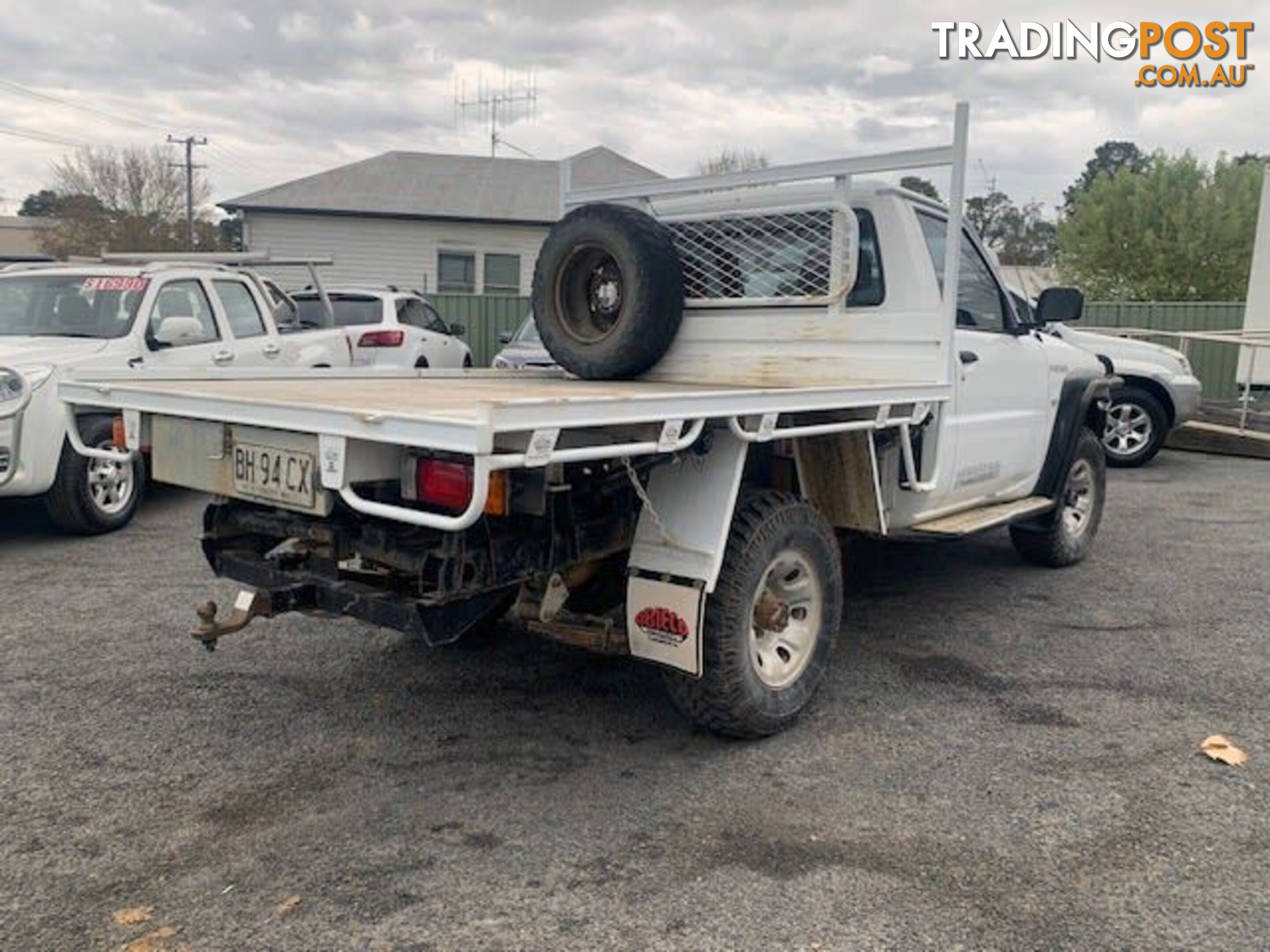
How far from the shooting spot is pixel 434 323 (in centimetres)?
1426

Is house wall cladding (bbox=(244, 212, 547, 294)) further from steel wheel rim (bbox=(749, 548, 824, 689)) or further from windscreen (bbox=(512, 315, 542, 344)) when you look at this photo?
steel wheel rim (bbox=(749, 548, 824, 689))

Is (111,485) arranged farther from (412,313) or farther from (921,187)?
(412,313)

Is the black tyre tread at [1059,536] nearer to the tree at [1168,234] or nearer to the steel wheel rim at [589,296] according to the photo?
the steel wheel rim at [589,296]

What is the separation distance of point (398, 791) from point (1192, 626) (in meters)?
4.29

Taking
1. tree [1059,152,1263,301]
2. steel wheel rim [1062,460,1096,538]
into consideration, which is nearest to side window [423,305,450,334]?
steel wheel rim [1062,460,1096,538]

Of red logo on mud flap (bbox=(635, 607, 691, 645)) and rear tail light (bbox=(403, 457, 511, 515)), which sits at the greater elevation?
rear tail light (bbox=(403, 457, 511, 515))

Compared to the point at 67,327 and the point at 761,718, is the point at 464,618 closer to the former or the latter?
the point at 761,718

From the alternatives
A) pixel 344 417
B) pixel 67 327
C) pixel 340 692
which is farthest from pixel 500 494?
pixel 67 327

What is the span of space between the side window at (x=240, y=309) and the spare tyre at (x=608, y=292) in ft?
13.9

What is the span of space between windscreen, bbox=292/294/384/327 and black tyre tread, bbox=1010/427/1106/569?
8.57 m

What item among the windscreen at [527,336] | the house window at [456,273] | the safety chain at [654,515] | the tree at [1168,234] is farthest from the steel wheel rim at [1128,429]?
the tree at [1168,234]

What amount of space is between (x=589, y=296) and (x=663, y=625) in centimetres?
211

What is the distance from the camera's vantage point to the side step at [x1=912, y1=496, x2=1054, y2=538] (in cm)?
489

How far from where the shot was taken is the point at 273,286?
9.73 meters
